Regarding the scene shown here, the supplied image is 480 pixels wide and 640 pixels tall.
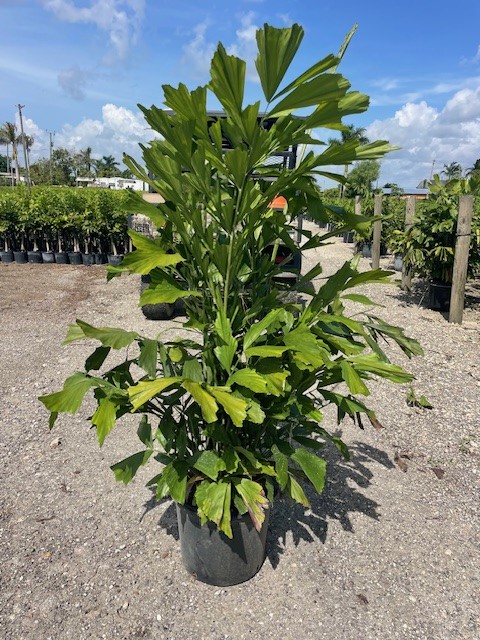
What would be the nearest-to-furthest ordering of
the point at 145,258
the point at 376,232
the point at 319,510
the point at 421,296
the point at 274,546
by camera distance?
the point at 145,258
the point at 274,546
the point at 319,510
the point at 421,296
the point at 376,232

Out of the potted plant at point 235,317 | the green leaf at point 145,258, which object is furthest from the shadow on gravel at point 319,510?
the green leaf at point 145,258

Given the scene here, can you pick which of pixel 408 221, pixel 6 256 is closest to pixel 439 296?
pixel 408 221

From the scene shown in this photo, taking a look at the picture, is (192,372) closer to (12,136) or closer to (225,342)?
(225,342)

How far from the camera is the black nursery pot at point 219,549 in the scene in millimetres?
2111

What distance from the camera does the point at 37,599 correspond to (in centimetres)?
215

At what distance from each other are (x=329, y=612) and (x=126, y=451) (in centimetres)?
180

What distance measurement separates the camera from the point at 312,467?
71.2 inches

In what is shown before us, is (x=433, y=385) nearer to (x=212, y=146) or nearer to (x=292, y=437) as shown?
(x=292, y=437)

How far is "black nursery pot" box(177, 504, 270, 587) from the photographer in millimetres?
2111

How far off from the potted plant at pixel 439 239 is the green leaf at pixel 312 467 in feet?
20.2

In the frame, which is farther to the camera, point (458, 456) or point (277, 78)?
point (458, 456)

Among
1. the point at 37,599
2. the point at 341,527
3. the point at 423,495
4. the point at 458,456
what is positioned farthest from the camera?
the point at 458,456

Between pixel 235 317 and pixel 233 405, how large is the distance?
539mm

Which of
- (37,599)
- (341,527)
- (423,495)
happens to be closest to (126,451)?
(37,599)
